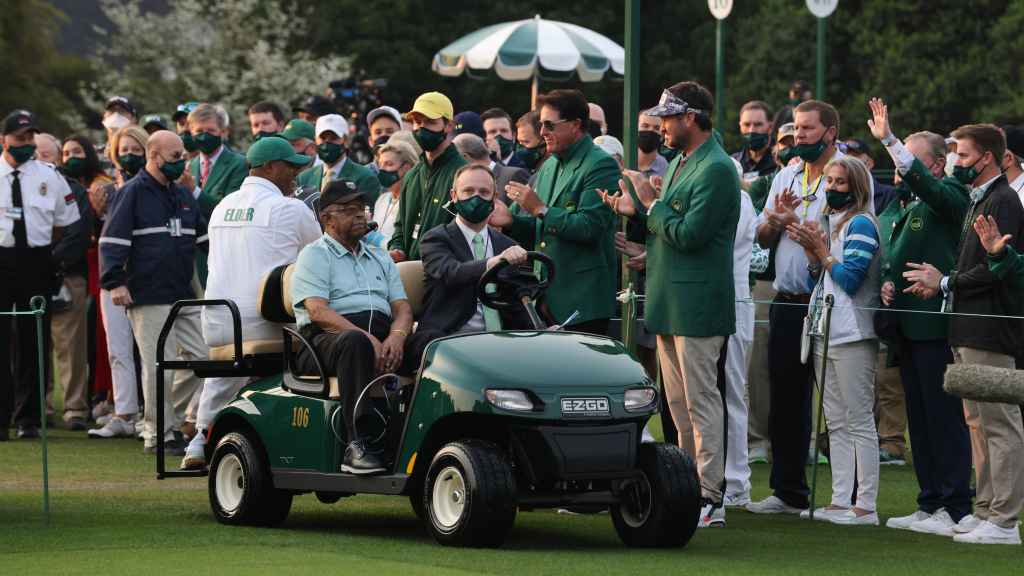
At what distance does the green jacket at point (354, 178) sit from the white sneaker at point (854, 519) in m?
4.98

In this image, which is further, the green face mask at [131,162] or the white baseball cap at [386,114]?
the white baseball cap at [386,114]

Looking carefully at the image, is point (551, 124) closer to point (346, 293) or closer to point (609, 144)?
point (346, 293)

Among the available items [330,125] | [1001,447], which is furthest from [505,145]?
[1001,447]

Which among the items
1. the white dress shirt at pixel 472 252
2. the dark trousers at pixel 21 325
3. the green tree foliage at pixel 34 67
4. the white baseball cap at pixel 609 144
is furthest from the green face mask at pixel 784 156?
the green tree foliage at pixel 34 67

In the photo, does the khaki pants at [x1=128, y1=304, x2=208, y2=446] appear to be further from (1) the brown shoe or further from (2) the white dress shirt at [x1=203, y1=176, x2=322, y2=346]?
(2) the white dress shirt at [x1=203, y1=176, x2=322, y2=346]

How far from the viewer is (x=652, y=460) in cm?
999

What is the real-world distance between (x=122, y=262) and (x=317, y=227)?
8.62 feet

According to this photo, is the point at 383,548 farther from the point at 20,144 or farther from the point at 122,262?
the point at 20,144

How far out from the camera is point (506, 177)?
566 inches

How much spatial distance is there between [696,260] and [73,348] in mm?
7865

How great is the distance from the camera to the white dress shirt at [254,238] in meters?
12.5

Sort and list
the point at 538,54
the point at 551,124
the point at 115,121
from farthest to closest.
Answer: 1. the point at 538,54
2. the point at 115,121
3. the point at 551,124

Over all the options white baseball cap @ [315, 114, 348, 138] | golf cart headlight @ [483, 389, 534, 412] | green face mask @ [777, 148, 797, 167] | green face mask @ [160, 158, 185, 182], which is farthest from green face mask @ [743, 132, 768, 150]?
golf cart headlight @ [483, 389, 534, 412]

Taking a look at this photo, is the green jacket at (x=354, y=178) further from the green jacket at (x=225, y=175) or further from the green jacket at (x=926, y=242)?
the green jacket at (x=926, y=242)
